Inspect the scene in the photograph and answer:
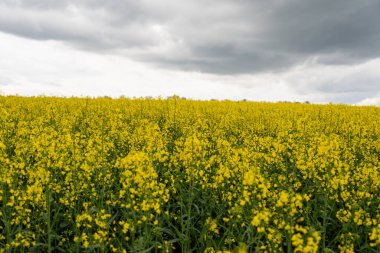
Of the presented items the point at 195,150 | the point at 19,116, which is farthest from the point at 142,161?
the point at 19,116

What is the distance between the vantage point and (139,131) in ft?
30.5

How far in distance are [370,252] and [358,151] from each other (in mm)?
6001

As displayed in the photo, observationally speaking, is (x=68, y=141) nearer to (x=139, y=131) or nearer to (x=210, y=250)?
(x=139, y=131)

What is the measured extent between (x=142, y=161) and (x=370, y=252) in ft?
12.4

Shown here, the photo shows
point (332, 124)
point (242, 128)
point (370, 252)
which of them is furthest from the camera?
point (332, 124)

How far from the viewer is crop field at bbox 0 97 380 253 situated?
14.8ft

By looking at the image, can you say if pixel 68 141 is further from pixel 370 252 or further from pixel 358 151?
pixel 358 151

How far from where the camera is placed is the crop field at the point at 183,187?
4.50m

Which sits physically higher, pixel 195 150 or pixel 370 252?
pixel 195 150

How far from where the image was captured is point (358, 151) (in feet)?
35.6

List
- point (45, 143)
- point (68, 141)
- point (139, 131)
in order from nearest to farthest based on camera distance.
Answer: point (45, 143), point (68, 141), point (139, 131)

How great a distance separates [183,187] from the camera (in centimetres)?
764

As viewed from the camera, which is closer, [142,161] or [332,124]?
[142,161]

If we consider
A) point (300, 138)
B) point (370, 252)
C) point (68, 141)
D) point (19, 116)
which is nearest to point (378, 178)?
point (370, 252)
